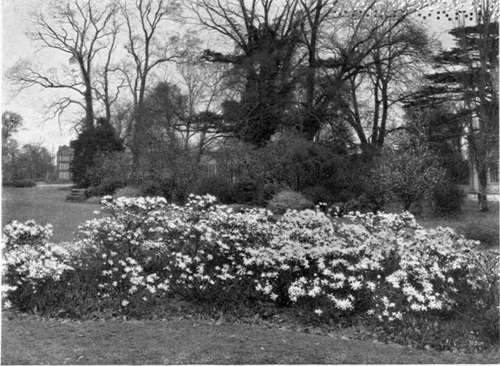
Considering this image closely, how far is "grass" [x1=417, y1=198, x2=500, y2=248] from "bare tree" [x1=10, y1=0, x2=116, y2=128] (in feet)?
17.1

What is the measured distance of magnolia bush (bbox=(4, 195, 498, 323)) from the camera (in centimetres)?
527

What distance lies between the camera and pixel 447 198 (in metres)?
6.74

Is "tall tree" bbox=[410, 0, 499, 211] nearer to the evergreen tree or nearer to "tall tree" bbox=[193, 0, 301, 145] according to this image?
the evergreen tree

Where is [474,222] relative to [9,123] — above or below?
below

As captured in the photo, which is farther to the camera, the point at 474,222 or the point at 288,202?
the point at 288,202

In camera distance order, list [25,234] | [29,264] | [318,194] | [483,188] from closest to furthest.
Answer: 1. [29,264]
2. [25,234]
3. [483,188]
4. [318,194]

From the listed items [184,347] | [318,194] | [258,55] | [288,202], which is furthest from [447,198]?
[184,347]

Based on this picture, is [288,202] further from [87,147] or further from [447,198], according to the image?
[87,147]

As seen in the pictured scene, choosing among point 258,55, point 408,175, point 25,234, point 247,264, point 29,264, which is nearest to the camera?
point 29,264

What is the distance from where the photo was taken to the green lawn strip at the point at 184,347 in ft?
14.0

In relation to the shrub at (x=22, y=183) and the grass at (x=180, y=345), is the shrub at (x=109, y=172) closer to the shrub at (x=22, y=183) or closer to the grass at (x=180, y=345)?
the shrub at (x=22, y=183)

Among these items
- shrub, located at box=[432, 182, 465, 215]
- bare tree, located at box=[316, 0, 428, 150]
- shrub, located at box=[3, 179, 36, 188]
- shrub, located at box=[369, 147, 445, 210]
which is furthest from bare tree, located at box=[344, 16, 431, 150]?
shrub, located at box=[3, 179, 36, 188]

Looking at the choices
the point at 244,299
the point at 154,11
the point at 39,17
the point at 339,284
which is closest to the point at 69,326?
the point at 244,299

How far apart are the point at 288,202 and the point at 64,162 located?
140 inches
